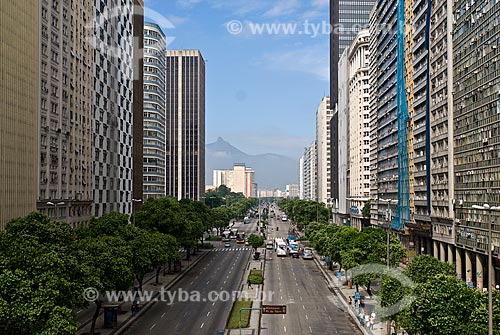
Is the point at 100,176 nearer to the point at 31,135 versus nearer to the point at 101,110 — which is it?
the point at 101,110

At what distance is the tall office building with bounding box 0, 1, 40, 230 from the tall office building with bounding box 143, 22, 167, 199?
9175 centimetres

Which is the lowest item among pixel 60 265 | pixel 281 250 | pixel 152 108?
pixel 281 250

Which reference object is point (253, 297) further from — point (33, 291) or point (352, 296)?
point (33, 291)

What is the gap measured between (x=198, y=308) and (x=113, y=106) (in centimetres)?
5308

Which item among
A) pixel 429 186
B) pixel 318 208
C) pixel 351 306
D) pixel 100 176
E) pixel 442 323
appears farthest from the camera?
pixel 318 208

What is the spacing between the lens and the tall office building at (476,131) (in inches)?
2547

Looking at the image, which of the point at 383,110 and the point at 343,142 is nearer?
the point at 383,110

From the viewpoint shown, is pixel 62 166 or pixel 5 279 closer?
pixel 5 279

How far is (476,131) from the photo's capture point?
70.4 metres

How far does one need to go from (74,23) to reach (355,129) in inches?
3783

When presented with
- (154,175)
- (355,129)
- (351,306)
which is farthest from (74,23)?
(355,129)

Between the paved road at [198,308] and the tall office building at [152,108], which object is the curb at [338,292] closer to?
the paved road at [198,308]

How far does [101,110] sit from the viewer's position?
321 ft

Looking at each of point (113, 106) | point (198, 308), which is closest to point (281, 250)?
point (113, 106)
